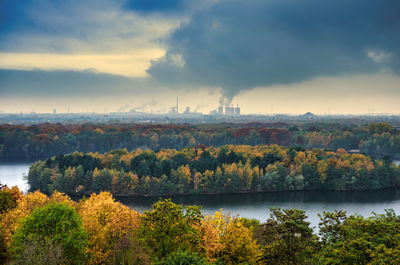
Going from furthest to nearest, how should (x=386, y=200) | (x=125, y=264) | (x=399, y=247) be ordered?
(x=386, y=200) → (x=125, y=264) → (x=399, y=247)

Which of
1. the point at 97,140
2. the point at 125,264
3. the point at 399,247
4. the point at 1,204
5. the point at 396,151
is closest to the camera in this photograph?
the point at 399,247

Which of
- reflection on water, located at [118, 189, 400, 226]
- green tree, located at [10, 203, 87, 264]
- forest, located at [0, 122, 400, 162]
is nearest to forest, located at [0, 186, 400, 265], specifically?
green tree, located at [10, 203, 87, 264]

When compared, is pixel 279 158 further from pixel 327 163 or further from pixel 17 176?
pixel 17 176

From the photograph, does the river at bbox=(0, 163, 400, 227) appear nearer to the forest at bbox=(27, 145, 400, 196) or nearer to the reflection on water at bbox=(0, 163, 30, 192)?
the reflection on water at bbox=(0, 163, 30, 192)

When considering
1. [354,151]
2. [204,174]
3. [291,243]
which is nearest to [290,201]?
[204,174]

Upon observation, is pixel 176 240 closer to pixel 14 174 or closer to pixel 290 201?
pixel 290 201

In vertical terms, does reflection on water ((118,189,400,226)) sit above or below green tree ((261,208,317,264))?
below

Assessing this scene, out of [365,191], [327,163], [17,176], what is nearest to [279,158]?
[327,163]
